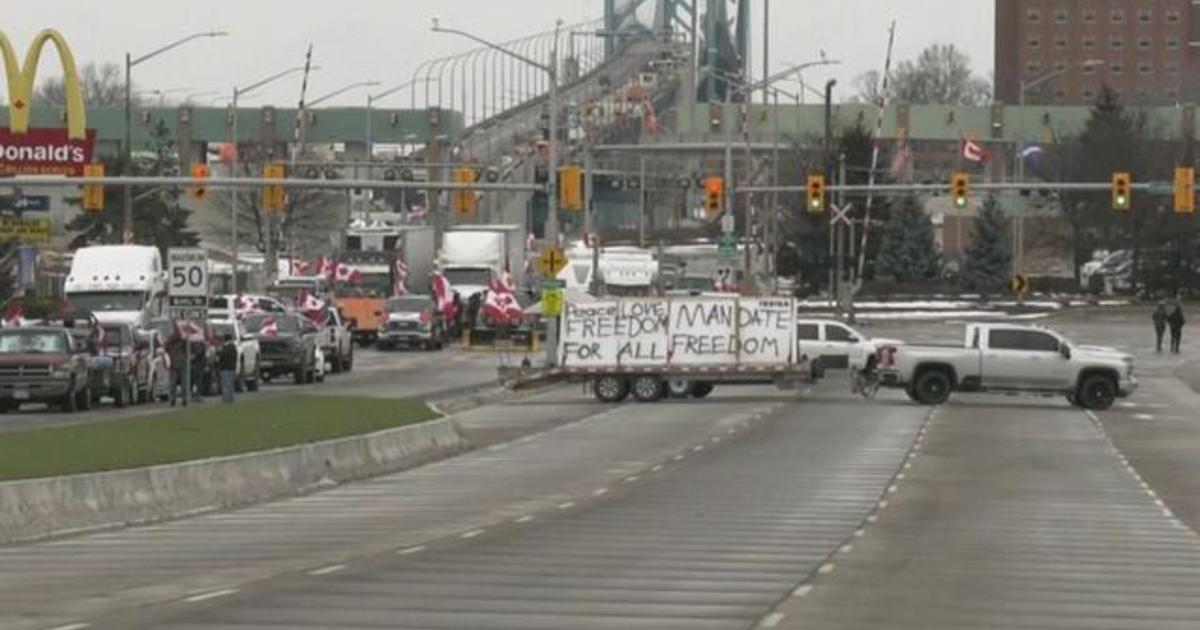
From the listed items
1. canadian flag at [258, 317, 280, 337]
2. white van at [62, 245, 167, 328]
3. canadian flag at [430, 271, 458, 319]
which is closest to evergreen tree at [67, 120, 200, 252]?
canadian flag at [430, 271, 458, 319]

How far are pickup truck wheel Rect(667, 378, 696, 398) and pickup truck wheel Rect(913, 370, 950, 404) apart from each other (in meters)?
5.09

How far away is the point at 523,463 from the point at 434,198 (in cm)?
8933

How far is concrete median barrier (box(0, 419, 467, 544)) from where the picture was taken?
24016mm

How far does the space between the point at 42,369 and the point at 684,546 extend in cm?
2656

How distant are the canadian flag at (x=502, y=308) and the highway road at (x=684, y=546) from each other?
37.3 metres

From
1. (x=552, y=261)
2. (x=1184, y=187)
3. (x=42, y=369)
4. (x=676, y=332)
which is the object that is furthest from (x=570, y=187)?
(x=42, y=369)

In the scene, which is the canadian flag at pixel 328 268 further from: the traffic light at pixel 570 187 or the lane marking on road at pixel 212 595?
the lane marking on road at pixel 212 595

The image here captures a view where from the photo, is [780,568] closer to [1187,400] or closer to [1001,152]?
[1187,400]

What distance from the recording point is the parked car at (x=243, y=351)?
5438 cm

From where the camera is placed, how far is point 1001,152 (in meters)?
153

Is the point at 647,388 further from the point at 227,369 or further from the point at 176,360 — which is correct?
the point at 176,360

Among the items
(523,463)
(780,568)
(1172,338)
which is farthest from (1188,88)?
(780,568)

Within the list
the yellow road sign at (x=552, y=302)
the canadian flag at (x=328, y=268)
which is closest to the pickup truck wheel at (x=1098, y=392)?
the yellow road sign at (x=552, y=302)

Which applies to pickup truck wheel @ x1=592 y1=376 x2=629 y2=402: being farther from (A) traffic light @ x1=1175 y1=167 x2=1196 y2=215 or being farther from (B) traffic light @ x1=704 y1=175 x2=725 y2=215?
(A) traffic light @ x1=1175 y1=167 x2=1196 y2=215
